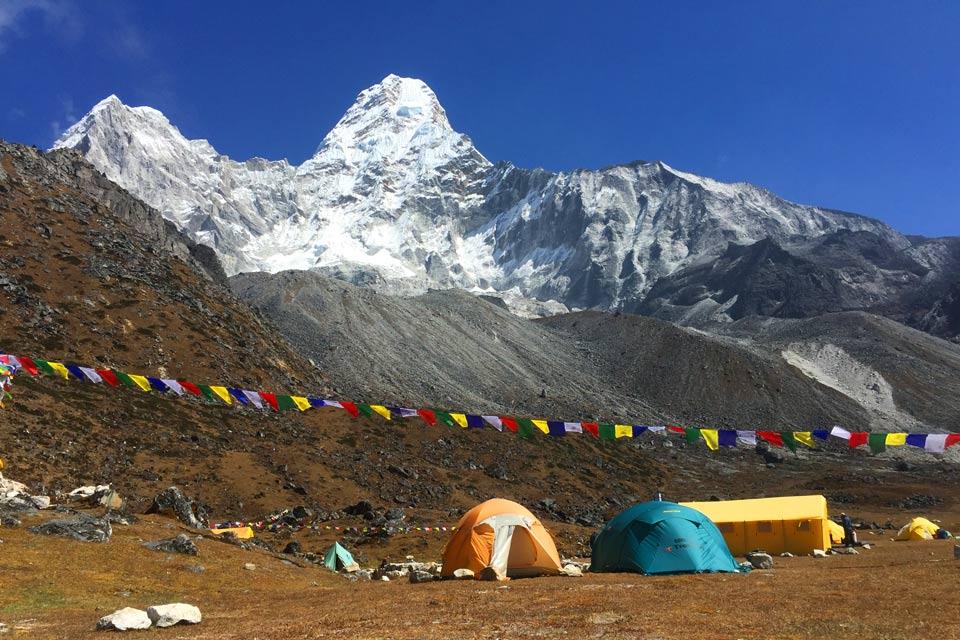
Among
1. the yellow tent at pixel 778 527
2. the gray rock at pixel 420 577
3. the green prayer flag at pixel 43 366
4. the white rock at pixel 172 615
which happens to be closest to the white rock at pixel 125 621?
the white rock at pixel 172 615

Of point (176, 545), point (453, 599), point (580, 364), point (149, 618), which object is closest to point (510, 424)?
point (176, 545)

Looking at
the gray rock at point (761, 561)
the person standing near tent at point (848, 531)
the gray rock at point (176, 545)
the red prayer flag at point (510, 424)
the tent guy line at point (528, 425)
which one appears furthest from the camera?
the red prayer flag at point (510, 424)

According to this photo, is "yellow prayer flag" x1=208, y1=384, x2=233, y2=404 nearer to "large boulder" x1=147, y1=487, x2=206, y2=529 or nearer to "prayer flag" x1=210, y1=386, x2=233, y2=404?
"prayer flag" x1=210, y1=386, x2=233, y2=404

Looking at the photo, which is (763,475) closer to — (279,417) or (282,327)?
(279,417)

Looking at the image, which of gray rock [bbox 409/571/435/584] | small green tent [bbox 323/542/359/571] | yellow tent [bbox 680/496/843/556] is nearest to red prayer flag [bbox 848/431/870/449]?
yellow tent [bbox 680/496/843/556]

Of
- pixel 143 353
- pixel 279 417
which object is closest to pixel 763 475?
pixel 279 417

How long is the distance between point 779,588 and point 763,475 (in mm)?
68546

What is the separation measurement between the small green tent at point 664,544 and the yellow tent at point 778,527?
8.77m

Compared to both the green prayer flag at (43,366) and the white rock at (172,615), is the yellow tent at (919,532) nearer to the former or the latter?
the white rock at (172,615)

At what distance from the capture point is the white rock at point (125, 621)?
12.5 metres

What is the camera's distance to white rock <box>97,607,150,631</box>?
12.5 meters

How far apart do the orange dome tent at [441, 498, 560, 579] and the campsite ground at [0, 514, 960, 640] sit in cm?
167

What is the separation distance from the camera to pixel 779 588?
54.2ft

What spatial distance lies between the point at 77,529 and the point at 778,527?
2732 cm
